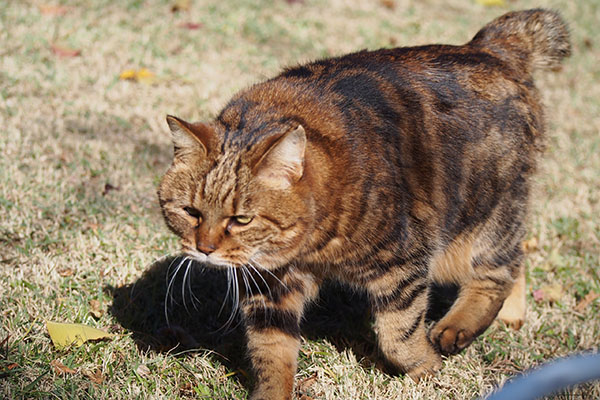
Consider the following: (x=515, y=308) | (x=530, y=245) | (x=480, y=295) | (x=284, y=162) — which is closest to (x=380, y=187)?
(x=284, y=162)

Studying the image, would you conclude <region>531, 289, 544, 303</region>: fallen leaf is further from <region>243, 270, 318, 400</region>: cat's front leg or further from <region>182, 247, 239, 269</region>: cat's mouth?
<region>182, 247, 239, 269</region>: cat's mouth

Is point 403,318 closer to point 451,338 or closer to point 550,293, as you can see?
point 451,338

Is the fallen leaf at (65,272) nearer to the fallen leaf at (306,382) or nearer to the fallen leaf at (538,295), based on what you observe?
the fallen leaf at (306,382)

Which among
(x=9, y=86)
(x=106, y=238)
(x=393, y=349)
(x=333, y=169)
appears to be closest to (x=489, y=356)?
(x=393, y=349)

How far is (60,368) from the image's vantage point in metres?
2.87

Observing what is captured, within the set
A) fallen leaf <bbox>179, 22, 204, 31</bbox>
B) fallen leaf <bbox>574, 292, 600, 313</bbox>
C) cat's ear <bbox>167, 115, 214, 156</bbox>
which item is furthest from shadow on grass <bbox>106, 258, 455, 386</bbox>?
fallen leaf <bbox>179, 22, 204, 31</bbox>

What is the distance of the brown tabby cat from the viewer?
2.54 meters

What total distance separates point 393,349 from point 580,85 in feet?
14.8

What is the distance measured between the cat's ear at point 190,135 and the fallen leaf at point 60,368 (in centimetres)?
109

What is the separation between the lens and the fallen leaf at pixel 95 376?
287 cm

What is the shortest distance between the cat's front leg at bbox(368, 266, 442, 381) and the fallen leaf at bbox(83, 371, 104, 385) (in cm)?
121

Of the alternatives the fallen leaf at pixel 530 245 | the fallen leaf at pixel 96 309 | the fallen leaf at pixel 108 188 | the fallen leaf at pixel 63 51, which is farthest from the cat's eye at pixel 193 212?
the fallen leaf at pixel 63 51

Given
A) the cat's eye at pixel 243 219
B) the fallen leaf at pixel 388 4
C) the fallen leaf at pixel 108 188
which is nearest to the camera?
the cat's eye at pixel 243 219

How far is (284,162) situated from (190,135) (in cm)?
37
